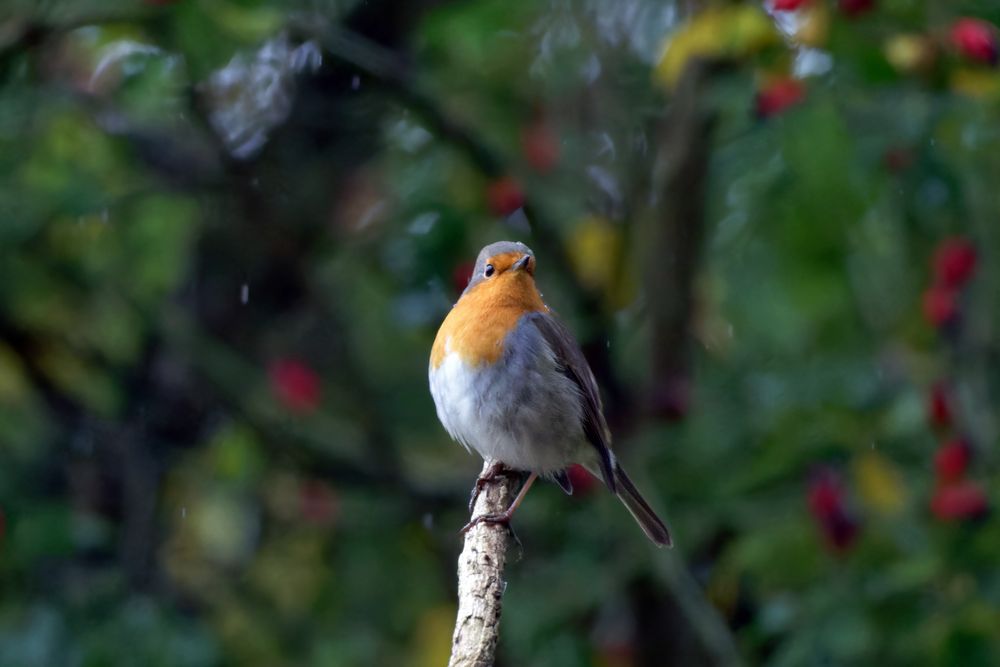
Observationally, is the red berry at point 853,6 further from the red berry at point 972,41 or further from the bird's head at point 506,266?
the bird's head at point 506,266

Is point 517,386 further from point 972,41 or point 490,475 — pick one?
point 972,41

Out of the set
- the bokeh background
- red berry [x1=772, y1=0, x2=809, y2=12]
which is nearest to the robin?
the bokeh background

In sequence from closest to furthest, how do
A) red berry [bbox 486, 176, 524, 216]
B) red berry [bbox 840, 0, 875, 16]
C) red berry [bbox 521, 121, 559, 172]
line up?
red berry [bbox 840, 0, 875, 16] → red berry [bbox 486, 176, 524, 216] → red berry [bbox 521, 121, 559, 172]

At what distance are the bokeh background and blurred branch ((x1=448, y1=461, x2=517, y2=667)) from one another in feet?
4.55

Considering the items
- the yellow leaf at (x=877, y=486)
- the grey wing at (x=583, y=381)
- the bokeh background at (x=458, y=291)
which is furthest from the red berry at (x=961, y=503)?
the grey wing at (x=583, y=381)

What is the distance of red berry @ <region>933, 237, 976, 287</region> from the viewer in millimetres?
4590

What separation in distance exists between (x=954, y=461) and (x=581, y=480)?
4.53 ft

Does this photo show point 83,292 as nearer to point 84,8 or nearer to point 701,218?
point 84,8

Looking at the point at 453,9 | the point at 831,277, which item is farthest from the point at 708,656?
the point at 453,9

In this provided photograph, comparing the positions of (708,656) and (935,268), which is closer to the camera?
(935,268)

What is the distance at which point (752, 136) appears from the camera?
3928mm

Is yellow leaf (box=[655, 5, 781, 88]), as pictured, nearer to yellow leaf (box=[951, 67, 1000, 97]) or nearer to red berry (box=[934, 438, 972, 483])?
yellow leaf (box=[951, 67, 1000, 97])

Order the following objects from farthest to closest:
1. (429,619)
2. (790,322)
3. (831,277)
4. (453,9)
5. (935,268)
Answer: (429,619) < (935,268) < (453,9) < (790,322) < (831,277)

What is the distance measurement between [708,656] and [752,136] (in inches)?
83.4
